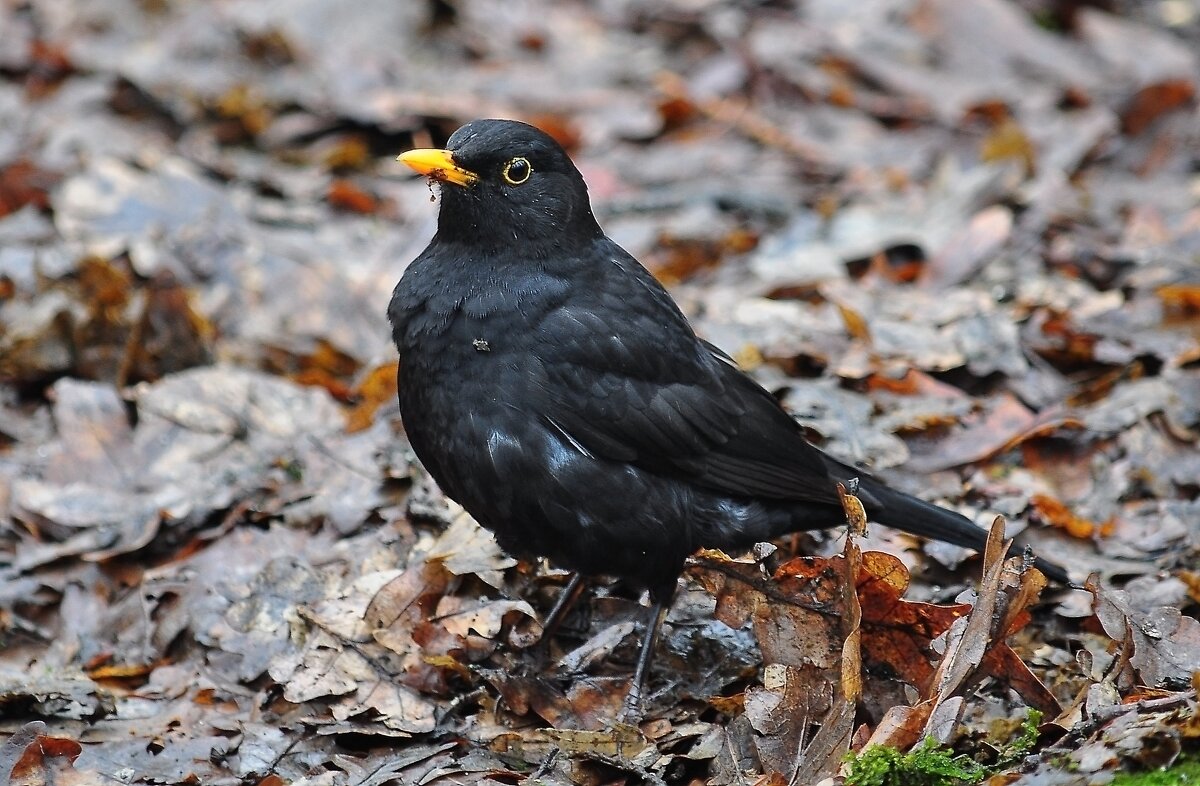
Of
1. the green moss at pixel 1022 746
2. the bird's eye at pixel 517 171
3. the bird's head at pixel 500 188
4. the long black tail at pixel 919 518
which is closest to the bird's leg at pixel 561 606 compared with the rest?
the long black tail at pixel 919 518

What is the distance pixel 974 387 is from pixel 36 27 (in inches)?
270

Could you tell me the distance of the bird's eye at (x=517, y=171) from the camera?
4.56 m

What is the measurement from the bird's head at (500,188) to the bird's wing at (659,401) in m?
0.29

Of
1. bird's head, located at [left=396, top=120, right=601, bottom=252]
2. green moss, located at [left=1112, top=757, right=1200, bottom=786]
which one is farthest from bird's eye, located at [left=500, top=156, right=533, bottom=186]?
green moss, located at [left=1112, top=757, right=1200, bottom=786]

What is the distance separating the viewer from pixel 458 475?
4211 mm

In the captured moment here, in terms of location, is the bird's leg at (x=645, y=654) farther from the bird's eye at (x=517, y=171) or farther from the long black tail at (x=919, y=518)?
the bird's eye at (x=517, y=171)

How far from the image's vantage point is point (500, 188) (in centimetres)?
455

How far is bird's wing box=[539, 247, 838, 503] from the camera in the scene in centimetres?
436

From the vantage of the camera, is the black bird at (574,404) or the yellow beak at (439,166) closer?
the black bird at (574,404)

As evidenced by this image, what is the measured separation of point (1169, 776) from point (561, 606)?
2071 mm

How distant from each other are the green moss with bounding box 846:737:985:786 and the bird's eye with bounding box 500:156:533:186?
7.20ft

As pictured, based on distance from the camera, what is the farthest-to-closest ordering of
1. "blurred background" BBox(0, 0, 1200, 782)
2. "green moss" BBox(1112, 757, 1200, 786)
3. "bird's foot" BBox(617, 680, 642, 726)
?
"blurred background" BBox(0, 0, 1200, 782) → "bird's foot" BBox(617, 680, 642, 726) → "green moss" BBox(1112, 757, 1200, 786)

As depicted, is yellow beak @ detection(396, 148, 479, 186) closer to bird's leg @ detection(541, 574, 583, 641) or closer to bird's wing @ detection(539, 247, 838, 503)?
bird's wing @ detection(539, 247, 838, 503)

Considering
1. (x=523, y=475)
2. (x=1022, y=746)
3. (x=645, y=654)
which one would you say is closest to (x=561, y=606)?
(x=645, y=654)
